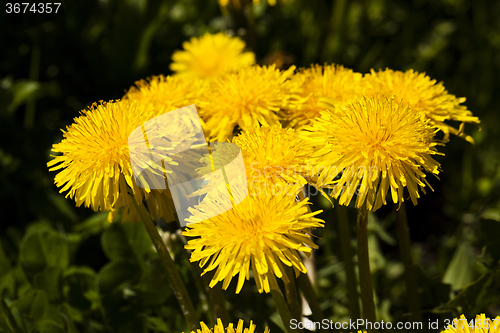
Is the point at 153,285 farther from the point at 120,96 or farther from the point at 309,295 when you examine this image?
the point at 120,96

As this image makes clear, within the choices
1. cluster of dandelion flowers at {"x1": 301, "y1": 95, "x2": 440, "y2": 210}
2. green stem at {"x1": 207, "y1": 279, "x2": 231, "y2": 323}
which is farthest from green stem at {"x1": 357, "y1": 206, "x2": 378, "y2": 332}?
green stem at {"x1": 207, "y1": 279, "x2": 231, "y2": 323}

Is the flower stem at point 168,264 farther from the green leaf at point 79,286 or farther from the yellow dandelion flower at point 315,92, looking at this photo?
the green leaf at point 79,286

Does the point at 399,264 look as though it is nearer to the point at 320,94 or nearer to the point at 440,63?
the point at 320,94

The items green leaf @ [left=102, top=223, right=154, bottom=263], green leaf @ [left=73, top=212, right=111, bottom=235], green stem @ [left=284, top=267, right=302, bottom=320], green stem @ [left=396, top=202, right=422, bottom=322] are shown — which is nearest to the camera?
green stem @ [left=284, top=267, right=302, bottom=320]

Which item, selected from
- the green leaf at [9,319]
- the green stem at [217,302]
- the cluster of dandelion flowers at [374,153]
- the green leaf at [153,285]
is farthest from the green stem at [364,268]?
the green leaf at [9,319]

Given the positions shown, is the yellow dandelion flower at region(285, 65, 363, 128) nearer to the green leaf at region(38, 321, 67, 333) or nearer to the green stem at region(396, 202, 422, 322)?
the green stem at region(396, 202, 422, 322)
